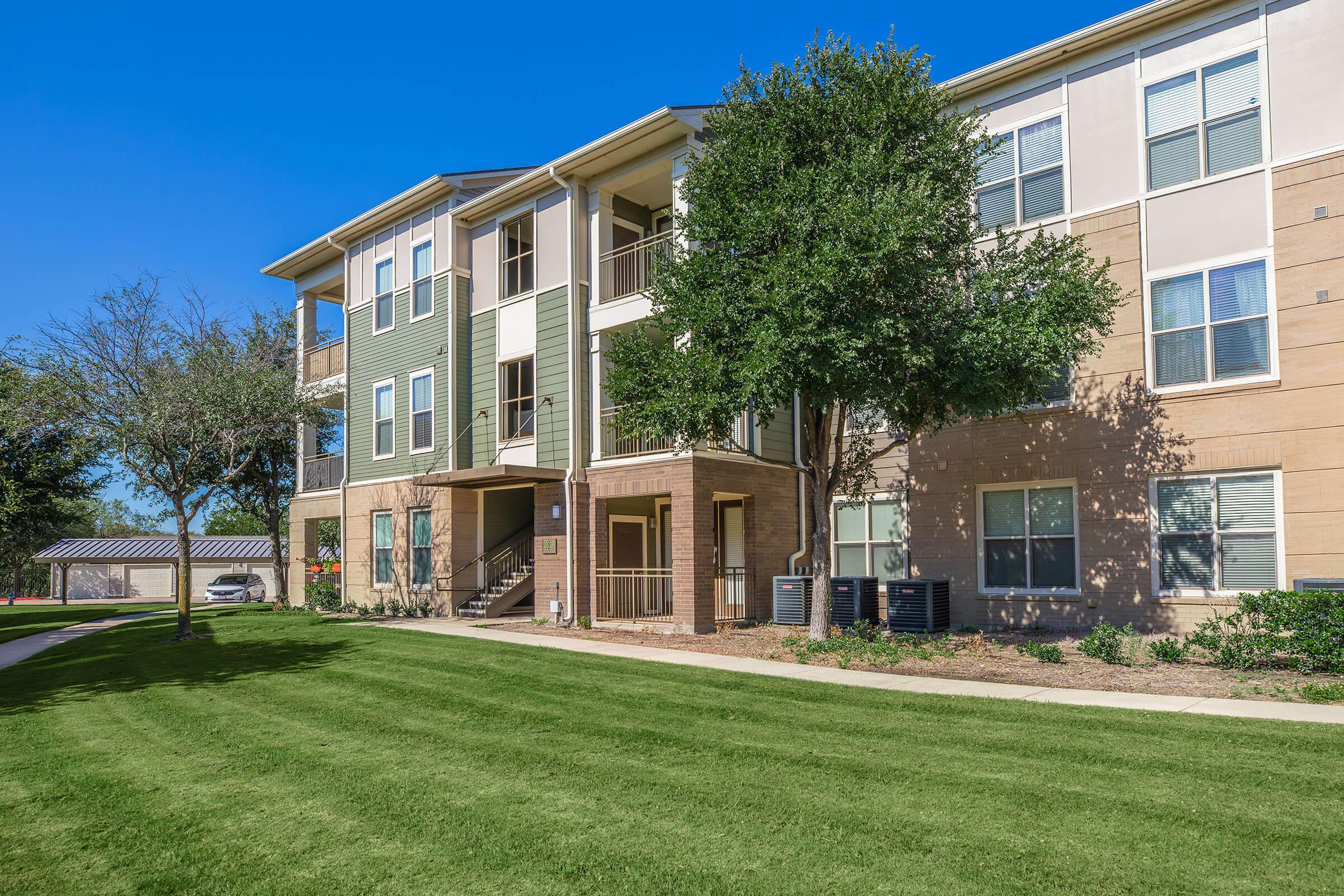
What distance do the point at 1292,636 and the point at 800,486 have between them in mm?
10124

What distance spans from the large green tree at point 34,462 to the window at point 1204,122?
66.5 feet

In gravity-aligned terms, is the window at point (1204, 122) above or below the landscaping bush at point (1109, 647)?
above

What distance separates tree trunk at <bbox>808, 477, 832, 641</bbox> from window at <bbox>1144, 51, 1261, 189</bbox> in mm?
7429

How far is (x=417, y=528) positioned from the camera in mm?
22859

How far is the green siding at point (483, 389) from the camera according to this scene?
2125cm

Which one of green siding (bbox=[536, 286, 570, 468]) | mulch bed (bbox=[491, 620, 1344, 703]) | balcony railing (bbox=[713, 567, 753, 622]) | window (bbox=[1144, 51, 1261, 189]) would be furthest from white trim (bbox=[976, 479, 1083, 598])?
green siding (bbox=[536, 286, 570, 468])

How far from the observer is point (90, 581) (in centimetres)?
5109

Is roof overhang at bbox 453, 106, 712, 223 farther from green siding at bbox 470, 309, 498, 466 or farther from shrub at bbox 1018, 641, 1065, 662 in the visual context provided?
shrub at bbox 1018, 641, 1065, 662

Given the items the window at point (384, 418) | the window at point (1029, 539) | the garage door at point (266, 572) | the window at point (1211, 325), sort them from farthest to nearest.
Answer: the garage door at point (266, 572), the window at point (384, 418), the window at point (1029, 539), the window at point (1211, 325)

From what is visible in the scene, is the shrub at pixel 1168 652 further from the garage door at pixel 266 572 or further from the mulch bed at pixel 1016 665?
the garage door at pixel 266 572

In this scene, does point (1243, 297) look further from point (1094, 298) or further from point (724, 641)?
point (724, 641)

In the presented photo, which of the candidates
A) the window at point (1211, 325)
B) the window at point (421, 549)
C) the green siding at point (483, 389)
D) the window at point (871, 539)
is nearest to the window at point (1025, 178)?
the window at point (1211, 325)

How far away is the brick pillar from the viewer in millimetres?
16703

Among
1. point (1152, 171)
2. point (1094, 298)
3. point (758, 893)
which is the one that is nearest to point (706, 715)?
point (758, 893)
